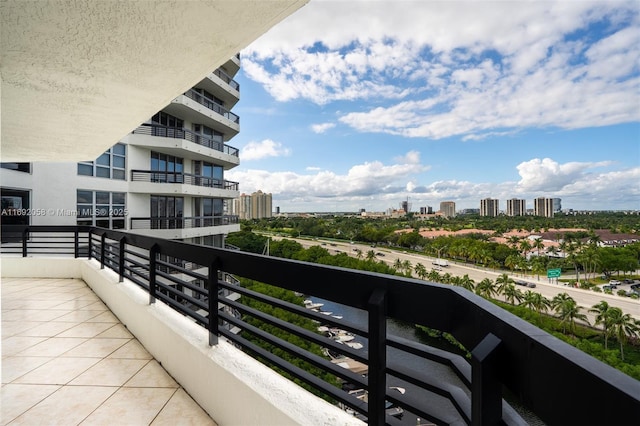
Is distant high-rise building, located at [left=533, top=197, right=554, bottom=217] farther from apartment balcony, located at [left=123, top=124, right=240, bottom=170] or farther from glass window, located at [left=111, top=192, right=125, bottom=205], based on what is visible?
glass window, located at [left=111, top=192, right=125, bottom=205]

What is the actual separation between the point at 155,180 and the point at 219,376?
43.7ft

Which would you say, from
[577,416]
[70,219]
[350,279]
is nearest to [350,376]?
[350,279]

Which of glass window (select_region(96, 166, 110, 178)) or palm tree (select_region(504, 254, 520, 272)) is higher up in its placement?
glass window (select_region(96, 166, 110, 178))

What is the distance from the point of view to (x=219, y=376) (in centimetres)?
174

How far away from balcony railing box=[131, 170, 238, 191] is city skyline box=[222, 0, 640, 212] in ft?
33.5

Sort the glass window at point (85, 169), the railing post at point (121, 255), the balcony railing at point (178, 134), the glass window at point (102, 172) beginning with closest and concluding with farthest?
the railing post at point (121, 255)
the glass window at point (85, 169)
the glass window at point (102, 172)
the balcony railing at point (178, 134)

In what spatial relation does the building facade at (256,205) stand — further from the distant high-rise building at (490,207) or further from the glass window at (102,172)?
the distant high-rise building at (490,207)

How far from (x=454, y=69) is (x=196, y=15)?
218 ft

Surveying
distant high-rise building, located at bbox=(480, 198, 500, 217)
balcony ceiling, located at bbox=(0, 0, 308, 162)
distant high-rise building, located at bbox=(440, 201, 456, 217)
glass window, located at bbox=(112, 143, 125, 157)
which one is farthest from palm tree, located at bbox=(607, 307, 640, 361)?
distant high-rise building, located at bbox=(440, 201, 456, 217)

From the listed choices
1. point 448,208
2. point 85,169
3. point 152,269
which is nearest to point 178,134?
point 85,169

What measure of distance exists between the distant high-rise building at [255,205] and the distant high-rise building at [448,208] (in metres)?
70.5

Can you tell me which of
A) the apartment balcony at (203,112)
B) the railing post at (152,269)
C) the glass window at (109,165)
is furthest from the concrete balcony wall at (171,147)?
the railing post at (152,269)

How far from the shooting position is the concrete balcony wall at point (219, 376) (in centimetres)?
133

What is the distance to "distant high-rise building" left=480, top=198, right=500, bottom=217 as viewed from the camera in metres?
101
